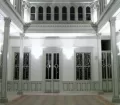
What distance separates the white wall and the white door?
18.4 inches

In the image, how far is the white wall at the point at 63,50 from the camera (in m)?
16.2

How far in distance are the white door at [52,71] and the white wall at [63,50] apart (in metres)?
0.47

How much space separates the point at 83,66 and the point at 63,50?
6.67 feet

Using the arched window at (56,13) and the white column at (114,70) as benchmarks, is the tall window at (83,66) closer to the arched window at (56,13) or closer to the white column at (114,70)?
the arched window at (56,13)

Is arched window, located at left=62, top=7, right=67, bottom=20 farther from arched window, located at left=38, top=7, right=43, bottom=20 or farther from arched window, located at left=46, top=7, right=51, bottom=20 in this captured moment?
arched window, located at left=38, top=7, right=43, bottom=20

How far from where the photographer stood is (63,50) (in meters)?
16.4

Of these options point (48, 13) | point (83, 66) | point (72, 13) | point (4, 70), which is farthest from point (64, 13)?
point (4, 70)

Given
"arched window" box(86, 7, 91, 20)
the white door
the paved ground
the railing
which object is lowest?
the paved ground

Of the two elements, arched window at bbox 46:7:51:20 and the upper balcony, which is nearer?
the upper balcony

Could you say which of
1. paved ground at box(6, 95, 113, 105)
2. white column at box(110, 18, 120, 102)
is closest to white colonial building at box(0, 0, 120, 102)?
paved ground at box(6, 95, 113, 105)

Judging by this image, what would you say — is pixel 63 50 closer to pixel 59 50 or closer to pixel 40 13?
pixel 59 50

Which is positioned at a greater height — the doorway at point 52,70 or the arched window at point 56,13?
the arched window at point 56,13

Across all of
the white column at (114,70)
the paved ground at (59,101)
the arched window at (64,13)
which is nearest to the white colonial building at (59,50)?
the arched window at (64,13)

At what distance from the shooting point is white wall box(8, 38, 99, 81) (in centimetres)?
1620
